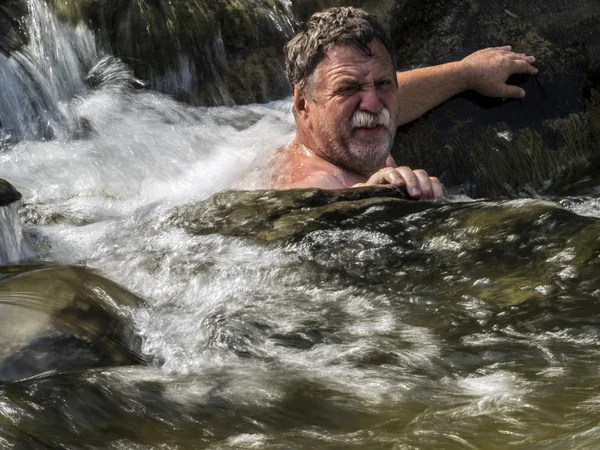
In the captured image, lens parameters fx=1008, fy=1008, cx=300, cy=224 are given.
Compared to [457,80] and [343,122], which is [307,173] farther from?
[457,80]

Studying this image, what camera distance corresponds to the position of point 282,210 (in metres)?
4.37

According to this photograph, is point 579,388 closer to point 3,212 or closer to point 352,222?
point 352,222

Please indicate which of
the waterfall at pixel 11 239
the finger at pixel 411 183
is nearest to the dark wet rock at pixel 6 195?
the waterfall at pixel 11 239

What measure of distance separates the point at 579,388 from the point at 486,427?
403mm

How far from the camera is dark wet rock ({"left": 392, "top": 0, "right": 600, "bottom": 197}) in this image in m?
6.30

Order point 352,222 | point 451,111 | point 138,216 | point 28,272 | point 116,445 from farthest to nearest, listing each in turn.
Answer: point 451,111, point 138,216, point 352,222, point 28,272, point 116,445

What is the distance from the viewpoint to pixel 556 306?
11.5ft

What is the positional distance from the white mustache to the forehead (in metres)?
0.20

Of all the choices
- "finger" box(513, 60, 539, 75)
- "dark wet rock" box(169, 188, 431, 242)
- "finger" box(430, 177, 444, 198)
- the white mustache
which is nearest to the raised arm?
"finger" box(513, 60, 539, 75)

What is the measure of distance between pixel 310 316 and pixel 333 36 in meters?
2.33

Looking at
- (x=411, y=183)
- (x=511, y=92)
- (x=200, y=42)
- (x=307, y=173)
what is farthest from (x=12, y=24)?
(x=511, y=92)

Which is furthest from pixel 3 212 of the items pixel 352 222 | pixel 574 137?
pixel 574 137

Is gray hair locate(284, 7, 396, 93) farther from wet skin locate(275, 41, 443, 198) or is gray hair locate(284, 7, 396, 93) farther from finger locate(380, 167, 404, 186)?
finger locate(380, 167, 404, 186)

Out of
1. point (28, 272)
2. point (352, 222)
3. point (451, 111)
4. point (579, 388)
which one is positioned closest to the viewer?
point (579, 388)
